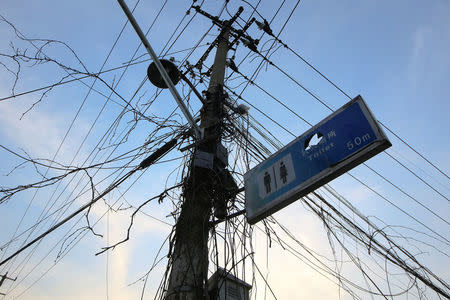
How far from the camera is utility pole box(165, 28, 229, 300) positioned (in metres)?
2.12

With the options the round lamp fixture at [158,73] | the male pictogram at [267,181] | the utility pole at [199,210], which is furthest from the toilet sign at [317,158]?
the round lamp fixture at [158,73]

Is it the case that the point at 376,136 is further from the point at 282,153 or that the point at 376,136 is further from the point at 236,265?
the point at 236,265

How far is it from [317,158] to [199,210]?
119 cm

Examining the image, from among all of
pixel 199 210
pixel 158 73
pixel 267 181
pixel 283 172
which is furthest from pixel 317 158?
pixel 158 73

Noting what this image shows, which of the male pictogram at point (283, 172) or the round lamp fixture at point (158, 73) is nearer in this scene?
the male pictogram at point (283, 172)

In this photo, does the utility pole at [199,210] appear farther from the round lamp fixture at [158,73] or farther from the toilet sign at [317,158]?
the round lamp fixture at [158,73]

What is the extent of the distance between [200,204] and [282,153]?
3.03 feet

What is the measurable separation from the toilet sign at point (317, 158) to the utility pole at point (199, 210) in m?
0.46

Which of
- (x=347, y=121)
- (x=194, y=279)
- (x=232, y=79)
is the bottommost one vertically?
(x=194, y=279)

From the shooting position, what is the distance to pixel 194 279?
81.7 inches

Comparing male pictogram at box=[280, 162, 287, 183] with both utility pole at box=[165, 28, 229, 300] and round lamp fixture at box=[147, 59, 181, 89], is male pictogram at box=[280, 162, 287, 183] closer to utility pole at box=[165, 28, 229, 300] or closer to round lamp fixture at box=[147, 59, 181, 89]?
utility pole at box=[165, 28, 229, 300]

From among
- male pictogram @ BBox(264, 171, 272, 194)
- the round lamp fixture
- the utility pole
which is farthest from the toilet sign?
the round lamp fixture

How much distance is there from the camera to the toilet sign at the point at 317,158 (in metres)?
1.78

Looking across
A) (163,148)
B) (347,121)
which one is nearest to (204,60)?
(163,148)
